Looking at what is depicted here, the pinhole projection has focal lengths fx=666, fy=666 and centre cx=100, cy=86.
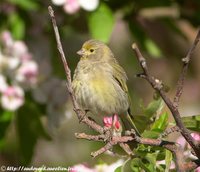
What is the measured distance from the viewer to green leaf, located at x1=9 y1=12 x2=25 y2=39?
3.87m

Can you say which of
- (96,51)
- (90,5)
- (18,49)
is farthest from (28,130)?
(90,5)

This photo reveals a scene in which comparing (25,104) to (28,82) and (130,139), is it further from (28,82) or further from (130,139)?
(130,139)

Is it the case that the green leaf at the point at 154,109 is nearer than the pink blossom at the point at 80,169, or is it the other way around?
the pink blossom at the point at 80,169

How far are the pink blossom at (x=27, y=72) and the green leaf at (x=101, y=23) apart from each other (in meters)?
0.38

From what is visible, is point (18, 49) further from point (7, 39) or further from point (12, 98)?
point (12, 98)

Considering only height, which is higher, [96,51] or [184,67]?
[96,51]

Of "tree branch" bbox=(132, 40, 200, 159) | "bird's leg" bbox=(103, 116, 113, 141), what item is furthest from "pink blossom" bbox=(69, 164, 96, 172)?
"tree branch" bbox=(132, 40, 200, 159)

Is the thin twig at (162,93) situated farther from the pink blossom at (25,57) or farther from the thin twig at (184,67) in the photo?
the pink blossom at (25,57)

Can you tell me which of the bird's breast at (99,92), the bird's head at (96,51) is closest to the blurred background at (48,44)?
the bird's head at (96,51)

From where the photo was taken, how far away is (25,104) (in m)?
3.73

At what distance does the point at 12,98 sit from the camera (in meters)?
3.43

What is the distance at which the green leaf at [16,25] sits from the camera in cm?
387

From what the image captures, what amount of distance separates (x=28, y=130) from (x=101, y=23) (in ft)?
2.35

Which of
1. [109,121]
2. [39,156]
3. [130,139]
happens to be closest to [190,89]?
[39,156]
